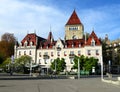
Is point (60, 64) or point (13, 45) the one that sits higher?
point (13, 45)

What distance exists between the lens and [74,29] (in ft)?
370

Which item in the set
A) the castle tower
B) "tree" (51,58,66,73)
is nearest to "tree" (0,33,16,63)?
the castle tower

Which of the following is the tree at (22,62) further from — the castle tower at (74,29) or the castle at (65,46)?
the castle tower at (74,29)

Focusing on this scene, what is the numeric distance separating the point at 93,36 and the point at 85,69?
19512 mm

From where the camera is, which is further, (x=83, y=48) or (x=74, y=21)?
(x=74, y=21)

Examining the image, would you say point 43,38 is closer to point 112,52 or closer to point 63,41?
point 63,41

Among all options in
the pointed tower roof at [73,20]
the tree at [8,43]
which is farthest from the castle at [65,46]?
the tree at [8,43]

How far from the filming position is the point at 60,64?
94312 millimetres

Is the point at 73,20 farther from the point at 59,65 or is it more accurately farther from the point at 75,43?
the point at 59,65

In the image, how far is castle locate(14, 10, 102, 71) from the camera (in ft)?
335

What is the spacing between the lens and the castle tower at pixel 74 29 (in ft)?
366

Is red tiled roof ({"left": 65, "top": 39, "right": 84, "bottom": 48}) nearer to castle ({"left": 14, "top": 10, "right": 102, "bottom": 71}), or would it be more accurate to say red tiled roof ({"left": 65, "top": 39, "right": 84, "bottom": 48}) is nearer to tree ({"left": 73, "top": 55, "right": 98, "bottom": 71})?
castle ({"left": 14, "top": 10, "right": 102, "bottom": 71})


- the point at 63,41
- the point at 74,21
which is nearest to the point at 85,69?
the point at 63,41

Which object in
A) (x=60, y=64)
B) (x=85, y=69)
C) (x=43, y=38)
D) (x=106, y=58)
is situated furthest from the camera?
(x=43, y=38)
